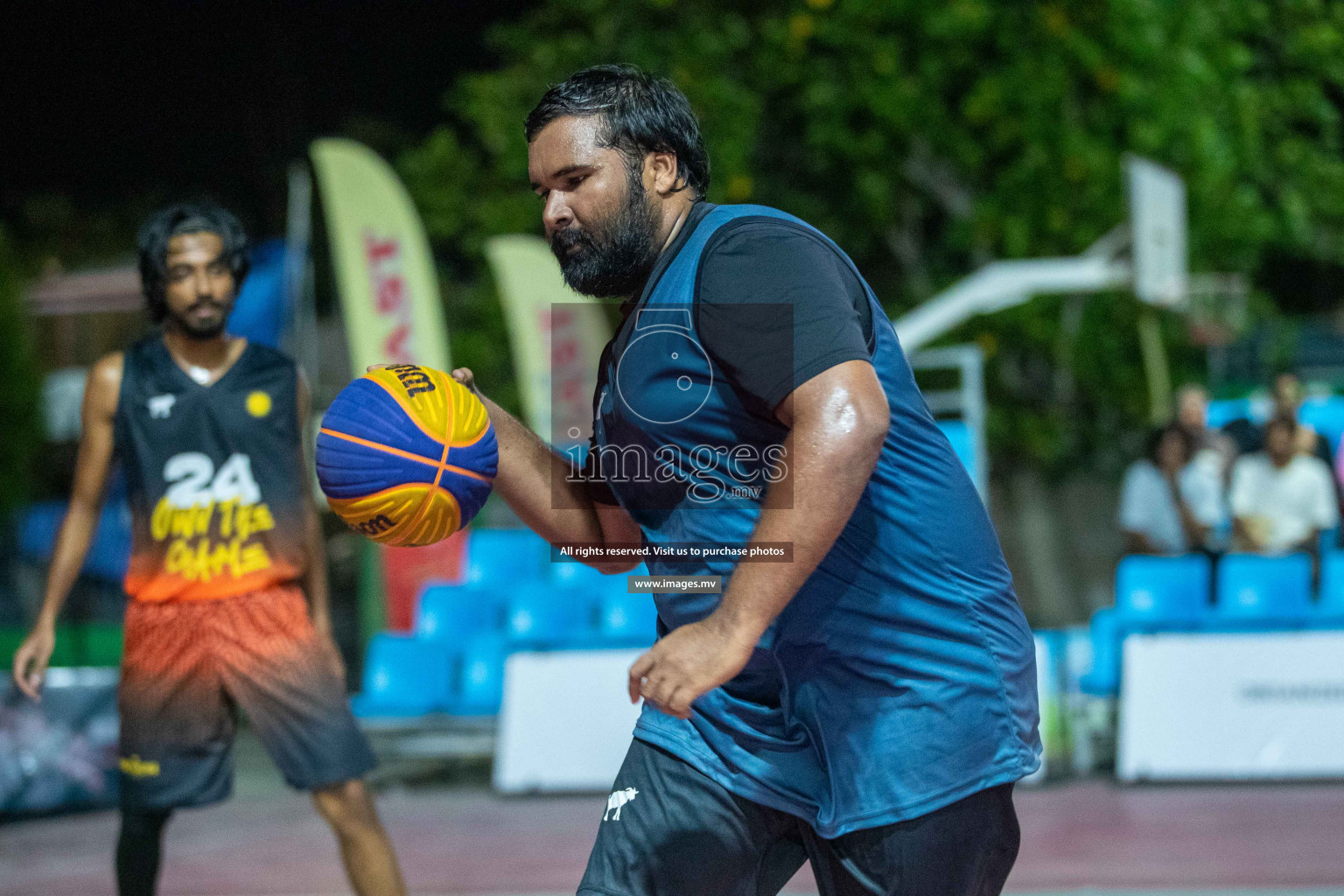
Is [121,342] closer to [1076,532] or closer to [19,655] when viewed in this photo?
[1076,532]

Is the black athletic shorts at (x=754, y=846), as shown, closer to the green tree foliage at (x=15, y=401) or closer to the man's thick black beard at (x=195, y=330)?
the man's thick black beard at (x=195, y=330)

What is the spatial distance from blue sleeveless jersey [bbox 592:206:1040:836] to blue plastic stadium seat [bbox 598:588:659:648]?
532cm

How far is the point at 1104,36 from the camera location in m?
12.6

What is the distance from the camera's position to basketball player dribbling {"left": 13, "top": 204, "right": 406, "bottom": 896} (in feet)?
12.0

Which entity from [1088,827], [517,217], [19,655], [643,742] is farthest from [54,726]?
[517,217]

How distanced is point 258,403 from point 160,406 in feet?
0.82

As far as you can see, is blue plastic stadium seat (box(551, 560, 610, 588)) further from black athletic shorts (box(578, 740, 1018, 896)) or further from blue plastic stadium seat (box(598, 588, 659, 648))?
black athletic shorts (box(578, 740, 1018, 896))

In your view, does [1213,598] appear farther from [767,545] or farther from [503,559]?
[767,545]

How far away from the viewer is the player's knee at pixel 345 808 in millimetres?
3629

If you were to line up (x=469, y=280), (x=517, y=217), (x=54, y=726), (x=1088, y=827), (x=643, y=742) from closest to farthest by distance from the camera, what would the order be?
(x=643, y=742)
(x=1088, y=827)
(x=54, y=726)
(x=517, y=217)
(x=469, y=280)

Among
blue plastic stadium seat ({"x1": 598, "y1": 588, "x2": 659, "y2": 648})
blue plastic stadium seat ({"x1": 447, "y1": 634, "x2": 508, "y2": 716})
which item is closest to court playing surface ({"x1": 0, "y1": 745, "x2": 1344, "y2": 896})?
blue plastic stadium seat ({"x1": 447, "y1": 634, "x2": 508, "y2": 716})

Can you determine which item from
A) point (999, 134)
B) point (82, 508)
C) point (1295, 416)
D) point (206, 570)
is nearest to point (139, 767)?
point (206, 570)

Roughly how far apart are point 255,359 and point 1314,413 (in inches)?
391

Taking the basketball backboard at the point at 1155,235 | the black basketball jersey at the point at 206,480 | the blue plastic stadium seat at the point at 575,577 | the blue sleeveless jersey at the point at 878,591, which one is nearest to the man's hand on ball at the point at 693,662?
the blue sleeveless jersey at the point at 878,591
